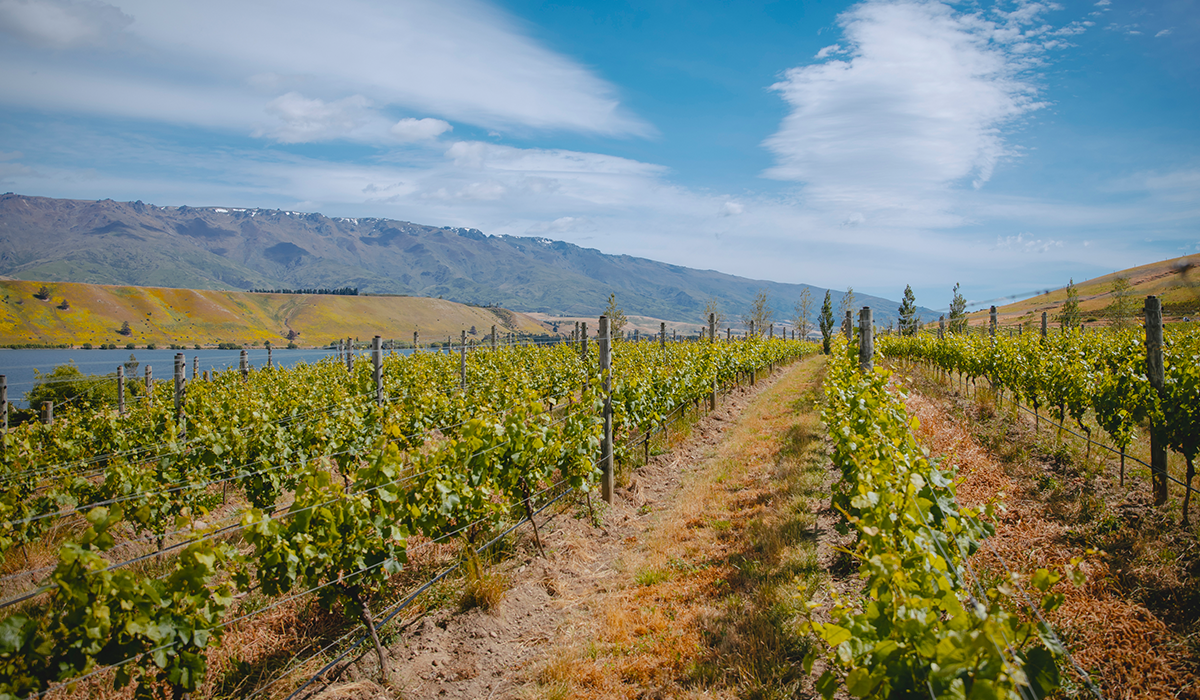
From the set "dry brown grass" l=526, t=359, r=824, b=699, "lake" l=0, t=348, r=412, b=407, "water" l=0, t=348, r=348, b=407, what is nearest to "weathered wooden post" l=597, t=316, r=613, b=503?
"dry brown grass" l=526, t=359, r=824, b=699

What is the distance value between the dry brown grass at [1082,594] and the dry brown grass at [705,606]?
163 cm

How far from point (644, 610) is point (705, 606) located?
1.77 feet

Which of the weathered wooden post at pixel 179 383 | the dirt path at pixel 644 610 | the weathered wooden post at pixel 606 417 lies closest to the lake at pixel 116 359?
the weathered wooden post at pixel 179 383

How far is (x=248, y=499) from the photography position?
7.56 m

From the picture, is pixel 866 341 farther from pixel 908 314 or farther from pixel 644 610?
pixel 908 314

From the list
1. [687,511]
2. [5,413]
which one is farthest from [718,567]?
[5,413]

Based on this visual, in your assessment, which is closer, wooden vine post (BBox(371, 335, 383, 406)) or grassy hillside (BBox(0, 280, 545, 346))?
wooden vine post (BBox(371, 335, 383, 406))

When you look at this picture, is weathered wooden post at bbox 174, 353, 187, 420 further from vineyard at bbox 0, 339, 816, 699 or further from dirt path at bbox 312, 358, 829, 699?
dirt path at bbox 312, 358, 829, 699

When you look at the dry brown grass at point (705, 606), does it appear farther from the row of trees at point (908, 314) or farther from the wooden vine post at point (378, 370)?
the row of trees at point (908, 314)

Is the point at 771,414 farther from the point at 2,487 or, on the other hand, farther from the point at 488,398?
the point at 2,487

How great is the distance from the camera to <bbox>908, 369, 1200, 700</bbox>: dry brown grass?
346 centimetres

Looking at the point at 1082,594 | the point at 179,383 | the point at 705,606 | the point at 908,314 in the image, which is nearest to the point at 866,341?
the point at 1082,594

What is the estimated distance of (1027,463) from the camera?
762 cm

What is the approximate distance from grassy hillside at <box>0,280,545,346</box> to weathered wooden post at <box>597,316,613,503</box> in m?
121
